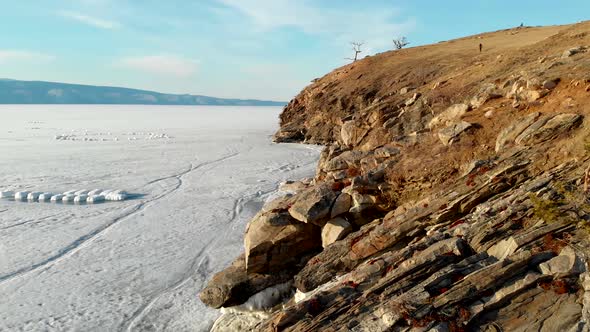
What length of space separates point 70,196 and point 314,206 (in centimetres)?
2262

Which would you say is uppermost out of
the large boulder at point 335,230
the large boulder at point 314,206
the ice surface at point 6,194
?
the large boulder at point 314,206

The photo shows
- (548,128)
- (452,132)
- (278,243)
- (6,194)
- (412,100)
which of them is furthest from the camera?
(6,194)

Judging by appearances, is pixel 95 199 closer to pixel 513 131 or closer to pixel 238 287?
pixel 238 287

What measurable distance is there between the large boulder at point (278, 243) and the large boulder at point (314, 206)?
0.44 metres

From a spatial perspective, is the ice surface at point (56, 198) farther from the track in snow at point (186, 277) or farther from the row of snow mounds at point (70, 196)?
the track in snow at point (186, 277)

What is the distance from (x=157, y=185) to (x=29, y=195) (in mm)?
8568

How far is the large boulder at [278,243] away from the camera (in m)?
14.0

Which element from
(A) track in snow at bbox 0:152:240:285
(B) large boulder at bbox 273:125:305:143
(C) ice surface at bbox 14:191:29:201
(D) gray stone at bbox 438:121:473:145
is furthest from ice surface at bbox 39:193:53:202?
(B) large boulder at bbox 273:125:305:143

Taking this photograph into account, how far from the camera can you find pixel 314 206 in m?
13.8

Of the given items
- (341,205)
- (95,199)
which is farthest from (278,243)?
(95,199)

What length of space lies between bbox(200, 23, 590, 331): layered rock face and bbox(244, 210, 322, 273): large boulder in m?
0.04

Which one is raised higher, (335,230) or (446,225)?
(446,225)

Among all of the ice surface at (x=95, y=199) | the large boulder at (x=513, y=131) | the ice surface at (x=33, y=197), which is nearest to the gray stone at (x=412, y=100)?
the large boulder at (x=513, y=131)

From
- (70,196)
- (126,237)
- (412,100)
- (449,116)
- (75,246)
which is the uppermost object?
(412,100)
